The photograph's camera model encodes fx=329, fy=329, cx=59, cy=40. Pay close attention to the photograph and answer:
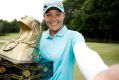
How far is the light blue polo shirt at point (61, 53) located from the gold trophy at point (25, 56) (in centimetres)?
4

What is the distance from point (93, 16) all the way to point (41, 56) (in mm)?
32574

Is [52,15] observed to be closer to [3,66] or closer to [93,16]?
[3,66]

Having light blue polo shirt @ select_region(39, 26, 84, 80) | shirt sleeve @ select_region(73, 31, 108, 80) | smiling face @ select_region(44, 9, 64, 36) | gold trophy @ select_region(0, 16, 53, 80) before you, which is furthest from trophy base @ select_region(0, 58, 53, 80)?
shirt sleeve @ select_region(73, 31, 108, 80)

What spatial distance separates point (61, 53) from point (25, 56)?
218 millimetres

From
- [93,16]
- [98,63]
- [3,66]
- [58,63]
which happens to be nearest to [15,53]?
[3,66]

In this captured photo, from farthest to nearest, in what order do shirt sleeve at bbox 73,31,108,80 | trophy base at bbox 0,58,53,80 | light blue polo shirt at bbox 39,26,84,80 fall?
light blue polo shirt at bbox 39,26,84,80 → trophy base at bbox 0,58,53,80 → shirt sleeve at bbox 73,31,108,80

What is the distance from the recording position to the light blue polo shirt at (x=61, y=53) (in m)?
1.95

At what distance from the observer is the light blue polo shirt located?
6.40 feet

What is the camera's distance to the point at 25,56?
1.91m

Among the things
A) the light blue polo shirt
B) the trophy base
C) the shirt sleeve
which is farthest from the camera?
the light blue polo shirt

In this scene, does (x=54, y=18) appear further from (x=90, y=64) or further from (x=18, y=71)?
(x=90, y=64)

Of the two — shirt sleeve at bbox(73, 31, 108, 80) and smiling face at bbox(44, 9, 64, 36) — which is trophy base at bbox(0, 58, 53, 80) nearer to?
smiling face at bbox(44, 9, 64, 36)

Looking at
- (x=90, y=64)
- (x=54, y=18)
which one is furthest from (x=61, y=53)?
(x=90, y=64)

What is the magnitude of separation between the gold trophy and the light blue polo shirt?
0.04 meters
